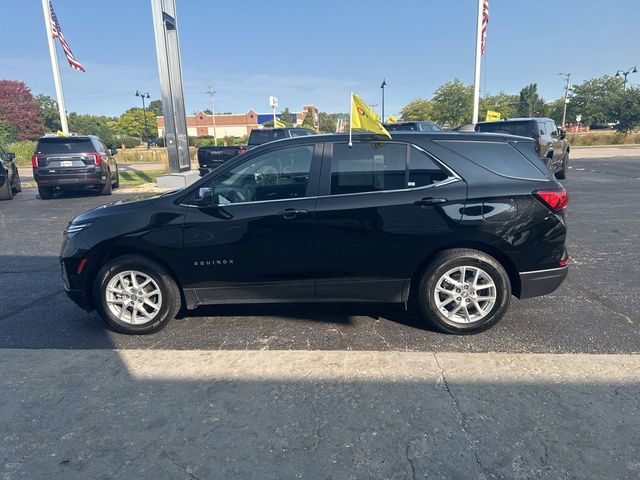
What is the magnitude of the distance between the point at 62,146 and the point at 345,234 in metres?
12.2

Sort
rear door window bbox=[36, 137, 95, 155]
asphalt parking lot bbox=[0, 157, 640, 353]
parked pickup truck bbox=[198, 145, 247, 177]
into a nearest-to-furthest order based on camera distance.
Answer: asphalt parking lot bbox=[0, 157, 640, 353]
rear door window bbox=[36, 137, 95, 155]
parked pickup truck bbox=[198, 145, 247, 177]

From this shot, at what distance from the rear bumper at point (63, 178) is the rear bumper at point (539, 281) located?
12623 millimetres

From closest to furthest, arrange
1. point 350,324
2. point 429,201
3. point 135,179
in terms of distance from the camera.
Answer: point 429,201 < point 350,324 < point 135,179

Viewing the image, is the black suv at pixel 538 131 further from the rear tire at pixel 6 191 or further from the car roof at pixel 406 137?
the rear tire at pixel 6 191

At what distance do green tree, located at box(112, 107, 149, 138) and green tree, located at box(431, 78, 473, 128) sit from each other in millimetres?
68164

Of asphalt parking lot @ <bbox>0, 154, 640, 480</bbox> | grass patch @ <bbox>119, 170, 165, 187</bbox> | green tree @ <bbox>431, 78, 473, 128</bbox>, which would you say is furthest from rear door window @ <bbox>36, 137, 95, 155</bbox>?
green tree @ <bbox>431, 78, 473, 128</bbox>

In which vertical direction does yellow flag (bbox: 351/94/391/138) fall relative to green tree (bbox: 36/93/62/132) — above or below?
below

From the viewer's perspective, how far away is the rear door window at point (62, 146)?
12797 millimetres

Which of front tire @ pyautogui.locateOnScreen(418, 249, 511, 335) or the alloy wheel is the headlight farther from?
the alloy wheel

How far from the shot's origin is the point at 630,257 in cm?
605

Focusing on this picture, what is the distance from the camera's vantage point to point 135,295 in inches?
157

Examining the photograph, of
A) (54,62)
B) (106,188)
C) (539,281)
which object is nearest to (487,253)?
(539,281)

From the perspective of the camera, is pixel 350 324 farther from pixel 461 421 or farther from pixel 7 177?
pixel 7 177

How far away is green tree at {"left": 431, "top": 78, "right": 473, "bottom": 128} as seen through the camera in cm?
4875
